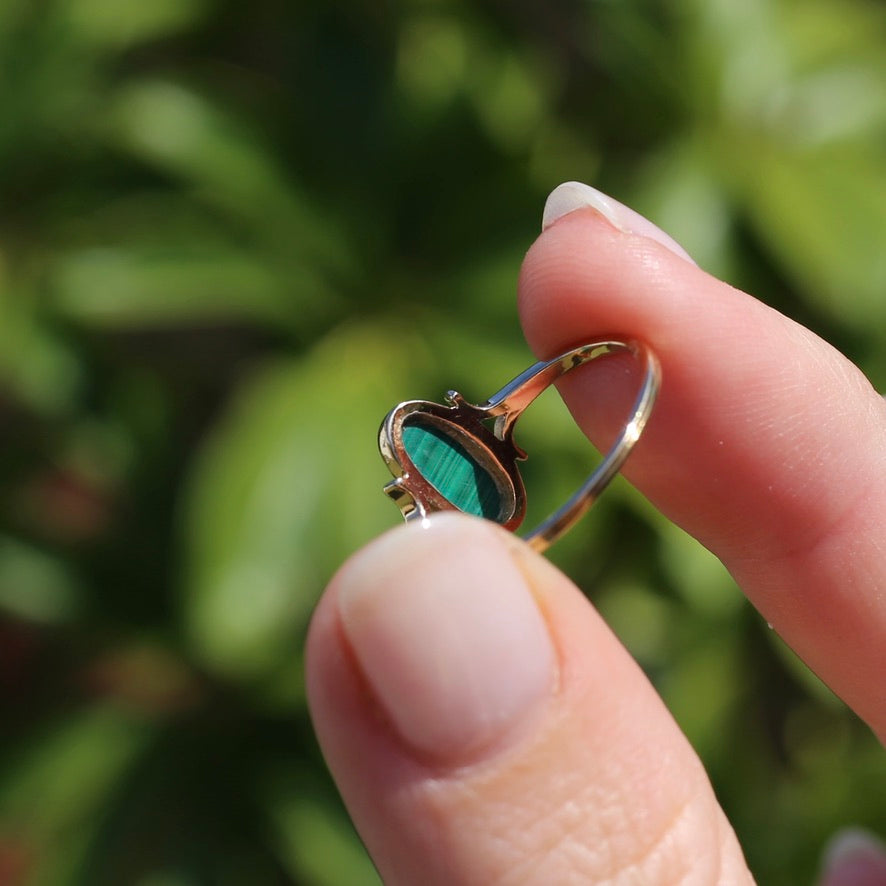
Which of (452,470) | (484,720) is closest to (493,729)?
(484,720)

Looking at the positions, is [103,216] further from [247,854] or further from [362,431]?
[247,854]

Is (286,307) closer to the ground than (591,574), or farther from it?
farther from it

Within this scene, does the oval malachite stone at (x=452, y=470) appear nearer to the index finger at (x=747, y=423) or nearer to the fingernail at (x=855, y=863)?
the index finger at (x=747, y=423)

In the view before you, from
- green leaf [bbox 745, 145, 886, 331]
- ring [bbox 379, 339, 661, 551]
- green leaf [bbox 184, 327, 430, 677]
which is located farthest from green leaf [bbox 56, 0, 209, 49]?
ring [bbox 379, 339, 661, 551]

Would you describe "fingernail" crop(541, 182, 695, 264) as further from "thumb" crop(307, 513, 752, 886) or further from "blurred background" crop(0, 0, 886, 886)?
"blurred background" crop(0, 0, 886, 886)

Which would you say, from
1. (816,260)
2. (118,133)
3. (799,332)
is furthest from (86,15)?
(799,332)

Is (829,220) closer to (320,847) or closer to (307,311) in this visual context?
(307,311)
